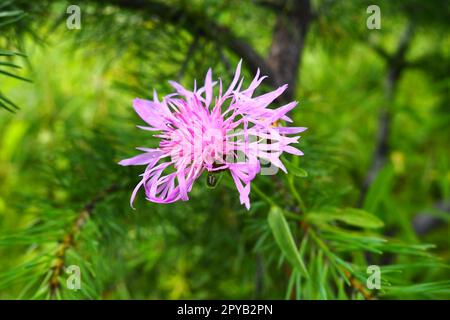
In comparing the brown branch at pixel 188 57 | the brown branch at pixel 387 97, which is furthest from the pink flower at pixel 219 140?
the brown branch at pixel 387 97

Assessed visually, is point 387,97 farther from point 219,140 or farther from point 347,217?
point 219,140

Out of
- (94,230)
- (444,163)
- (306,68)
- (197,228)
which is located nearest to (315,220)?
(94,230)

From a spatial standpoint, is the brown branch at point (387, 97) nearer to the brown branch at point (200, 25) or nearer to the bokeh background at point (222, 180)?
the bokeh background at point (222, 180)

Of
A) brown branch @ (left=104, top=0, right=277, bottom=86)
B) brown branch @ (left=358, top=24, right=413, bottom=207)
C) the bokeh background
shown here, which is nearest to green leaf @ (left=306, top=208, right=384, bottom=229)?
the bokeh background

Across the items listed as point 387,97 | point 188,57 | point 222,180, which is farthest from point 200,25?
point 387,97

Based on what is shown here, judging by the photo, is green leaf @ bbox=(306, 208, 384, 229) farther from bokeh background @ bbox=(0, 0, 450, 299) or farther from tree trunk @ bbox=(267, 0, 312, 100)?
tree trunk @ bbox=(267, 0, 312, 100)

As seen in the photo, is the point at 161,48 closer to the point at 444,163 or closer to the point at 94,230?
the point at 94,230
